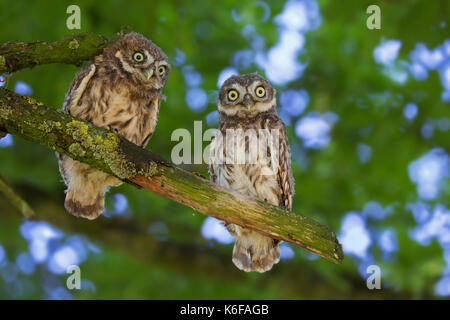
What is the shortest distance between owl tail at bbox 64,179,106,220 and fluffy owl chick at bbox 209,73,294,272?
1021 mm

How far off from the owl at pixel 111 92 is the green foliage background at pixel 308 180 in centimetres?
233

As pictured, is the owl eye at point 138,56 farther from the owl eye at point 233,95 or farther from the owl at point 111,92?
the owl eye at point 233,95

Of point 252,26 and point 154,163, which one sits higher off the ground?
point 252,26

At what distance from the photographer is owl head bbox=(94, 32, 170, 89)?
3600 mm

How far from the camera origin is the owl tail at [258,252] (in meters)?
3.80

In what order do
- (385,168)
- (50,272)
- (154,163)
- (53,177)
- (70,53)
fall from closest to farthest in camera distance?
1. (154,163)
2. (70,53)
3. (53,177)
4. (385,168)
5. (50,272)

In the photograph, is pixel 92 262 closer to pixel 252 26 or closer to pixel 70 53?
pixel 252 26

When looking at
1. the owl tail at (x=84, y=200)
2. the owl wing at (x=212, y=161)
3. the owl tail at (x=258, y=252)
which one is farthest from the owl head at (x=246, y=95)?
the owl tail at (x=84, y=200)

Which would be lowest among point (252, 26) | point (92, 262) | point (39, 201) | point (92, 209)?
point (92, 209)

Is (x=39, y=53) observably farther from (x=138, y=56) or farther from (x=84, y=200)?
(x=84, y=200)

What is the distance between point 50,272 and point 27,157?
288 centimetres

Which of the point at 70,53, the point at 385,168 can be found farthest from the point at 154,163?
the point at 385,168

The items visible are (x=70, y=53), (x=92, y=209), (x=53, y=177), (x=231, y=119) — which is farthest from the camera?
(x=53, y=177)

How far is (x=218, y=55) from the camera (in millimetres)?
6344
